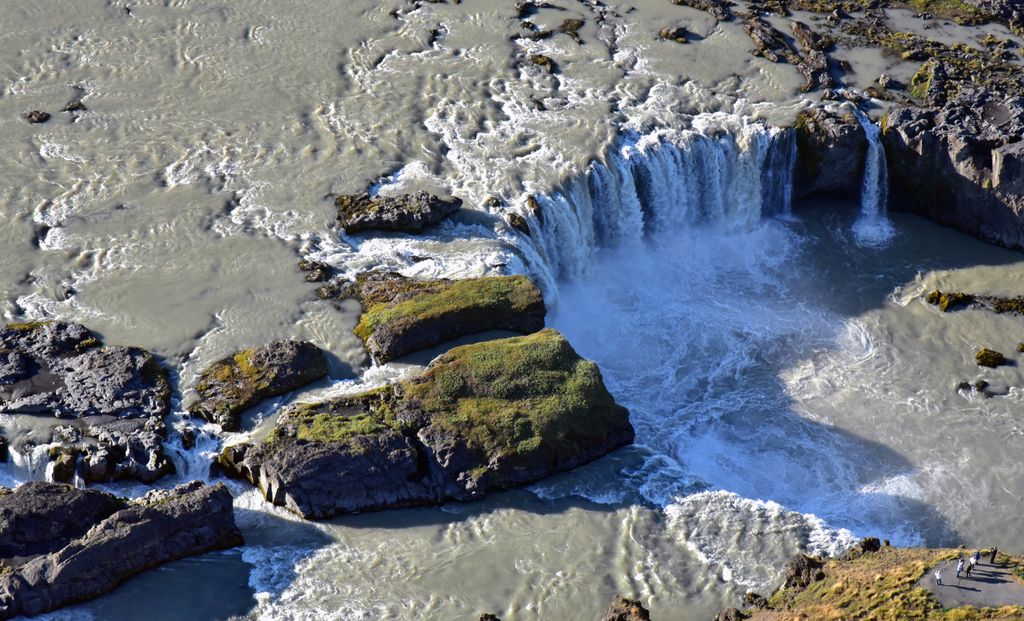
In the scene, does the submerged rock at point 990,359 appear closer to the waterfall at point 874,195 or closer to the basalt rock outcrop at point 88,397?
the waterfall at point 874,195

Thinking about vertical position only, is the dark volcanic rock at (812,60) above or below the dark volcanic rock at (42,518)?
above

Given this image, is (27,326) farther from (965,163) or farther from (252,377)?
(965,163)

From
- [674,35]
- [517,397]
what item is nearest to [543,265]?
[517,397]

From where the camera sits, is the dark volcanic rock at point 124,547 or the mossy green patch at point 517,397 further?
the mossy green patch at point 517,397

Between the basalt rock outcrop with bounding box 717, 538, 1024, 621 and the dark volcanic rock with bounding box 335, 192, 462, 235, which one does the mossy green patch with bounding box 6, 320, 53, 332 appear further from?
the basalt rock outcrop with bounding box 717, 538, 1024, 621

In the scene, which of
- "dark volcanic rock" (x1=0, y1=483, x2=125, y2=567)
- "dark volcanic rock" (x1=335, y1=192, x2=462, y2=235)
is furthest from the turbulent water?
"dark volcanic rock" (x1=0, y1=483, x2=125, y2=567)

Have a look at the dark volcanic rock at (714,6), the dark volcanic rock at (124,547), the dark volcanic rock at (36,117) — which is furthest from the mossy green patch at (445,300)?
the dark volcanic rock at (714,6)

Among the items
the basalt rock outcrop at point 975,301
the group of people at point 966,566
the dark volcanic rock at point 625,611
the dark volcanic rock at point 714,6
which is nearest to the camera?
the group of people at point 966,566
